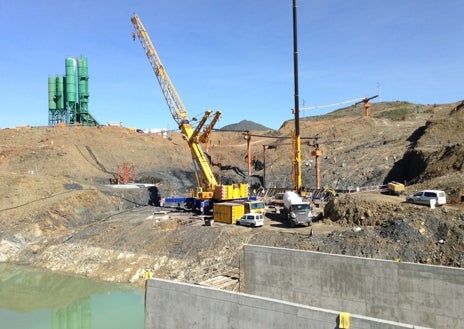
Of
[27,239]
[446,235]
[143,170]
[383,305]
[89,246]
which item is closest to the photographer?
[383,305]

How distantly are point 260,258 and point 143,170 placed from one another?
4804cm

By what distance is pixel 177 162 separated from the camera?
6744cm

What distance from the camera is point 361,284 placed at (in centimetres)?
1438

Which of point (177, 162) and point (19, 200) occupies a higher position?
point (177, 162)

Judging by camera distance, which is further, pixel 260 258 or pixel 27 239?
pixel 27 239

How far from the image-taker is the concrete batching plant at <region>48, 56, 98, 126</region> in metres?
75.5

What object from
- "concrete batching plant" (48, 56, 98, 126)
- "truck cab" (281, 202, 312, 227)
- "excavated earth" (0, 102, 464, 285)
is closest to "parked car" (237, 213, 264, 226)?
"excavated earth" (0, 102, 464, 285)

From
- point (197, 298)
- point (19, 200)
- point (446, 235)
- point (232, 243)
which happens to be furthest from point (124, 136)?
point (197, 298)

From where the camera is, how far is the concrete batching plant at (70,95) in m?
75.5

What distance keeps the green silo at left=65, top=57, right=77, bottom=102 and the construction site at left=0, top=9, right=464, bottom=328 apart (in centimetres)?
22

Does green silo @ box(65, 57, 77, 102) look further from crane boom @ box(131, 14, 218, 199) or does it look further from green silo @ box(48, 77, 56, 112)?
crane boom @ box(131, 14, 218, 199)

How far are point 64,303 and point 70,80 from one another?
59.6 metres

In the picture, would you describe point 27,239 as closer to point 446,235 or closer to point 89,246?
point 89,246

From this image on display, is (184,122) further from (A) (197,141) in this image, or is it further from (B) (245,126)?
(B) (245,126)
